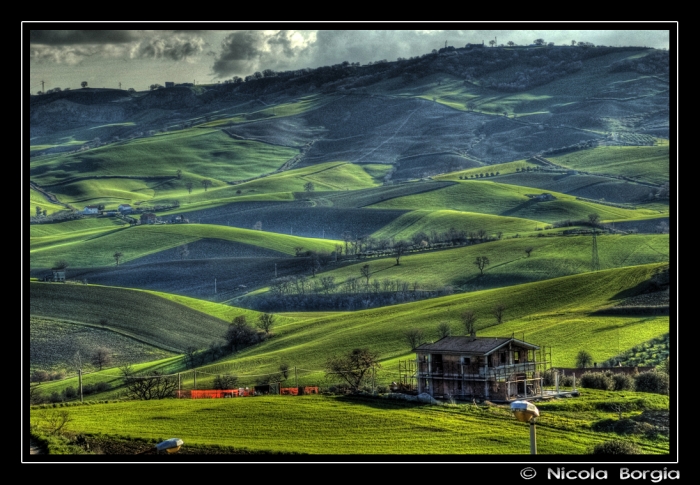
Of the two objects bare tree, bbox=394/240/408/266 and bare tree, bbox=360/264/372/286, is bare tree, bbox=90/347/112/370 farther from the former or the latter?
bare tree, bbox=394/240/408/266

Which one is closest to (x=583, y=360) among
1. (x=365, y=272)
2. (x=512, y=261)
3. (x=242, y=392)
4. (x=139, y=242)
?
(x=242, y=392)

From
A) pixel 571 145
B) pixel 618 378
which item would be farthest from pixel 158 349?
pixel 571 145

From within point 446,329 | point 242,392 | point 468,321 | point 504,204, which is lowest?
point 242,392

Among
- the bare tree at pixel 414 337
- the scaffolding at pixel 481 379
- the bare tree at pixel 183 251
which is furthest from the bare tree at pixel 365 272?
the scaffolding at pixel 481 379

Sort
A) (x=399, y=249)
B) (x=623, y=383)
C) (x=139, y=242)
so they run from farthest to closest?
(x=139, y=242), (x=399, y=249), (x=623, y=383)

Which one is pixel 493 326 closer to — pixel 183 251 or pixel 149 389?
pixel 149 389

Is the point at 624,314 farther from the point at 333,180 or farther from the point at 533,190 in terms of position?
the point at 333,180

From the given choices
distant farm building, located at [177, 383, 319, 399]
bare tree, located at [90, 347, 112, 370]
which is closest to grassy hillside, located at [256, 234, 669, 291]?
bare tree, located at [90, 347, 112, 370]
